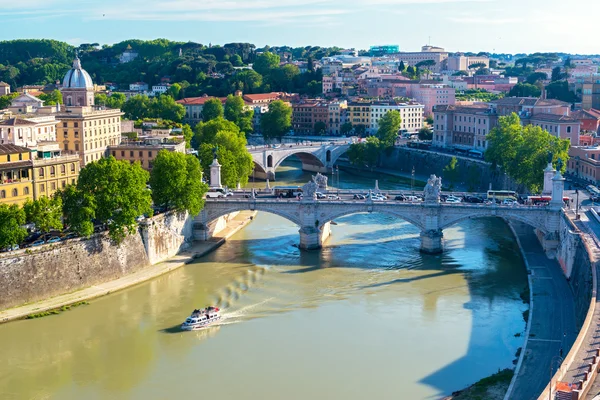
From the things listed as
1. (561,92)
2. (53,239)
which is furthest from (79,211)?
(561,92)

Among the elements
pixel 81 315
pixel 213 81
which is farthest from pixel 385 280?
pixel 213 81

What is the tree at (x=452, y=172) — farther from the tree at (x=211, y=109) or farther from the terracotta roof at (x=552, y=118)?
the tree at (x=211, y=109)

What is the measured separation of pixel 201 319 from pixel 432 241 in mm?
11171

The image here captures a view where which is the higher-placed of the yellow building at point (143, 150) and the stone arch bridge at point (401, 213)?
the yellow building at point (143, 150)

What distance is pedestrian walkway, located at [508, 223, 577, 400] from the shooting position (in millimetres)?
20281

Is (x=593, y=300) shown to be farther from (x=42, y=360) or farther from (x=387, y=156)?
(x=387, y=156)

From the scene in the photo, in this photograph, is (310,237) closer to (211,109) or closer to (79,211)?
(79,211)

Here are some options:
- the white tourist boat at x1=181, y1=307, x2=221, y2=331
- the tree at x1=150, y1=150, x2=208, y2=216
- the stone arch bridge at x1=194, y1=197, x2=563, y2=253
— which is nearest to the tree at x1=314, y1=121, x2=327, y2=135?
the stone arch bridge at x1=194, y1=197, x2=563, y2=253

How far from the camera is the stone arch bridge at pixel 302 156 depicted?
57.0 meters

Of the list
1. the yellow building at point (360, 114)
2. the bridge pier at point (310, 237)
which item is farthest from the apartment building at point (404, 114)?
the bridge pier at point (310, 237)

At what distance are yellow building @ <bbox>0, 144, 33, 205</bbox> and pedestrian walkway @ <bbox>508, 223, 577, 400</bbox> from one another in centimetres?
1795

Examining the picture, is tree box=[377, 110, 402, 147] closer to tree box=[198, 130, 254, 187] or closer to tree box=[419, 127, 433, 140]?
tree box=[419, 127, 433, 140]

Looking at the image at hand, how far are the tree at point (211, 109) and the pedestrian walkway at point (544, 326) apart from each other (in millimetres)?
44464

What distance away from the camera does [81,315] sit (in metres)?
26.6
